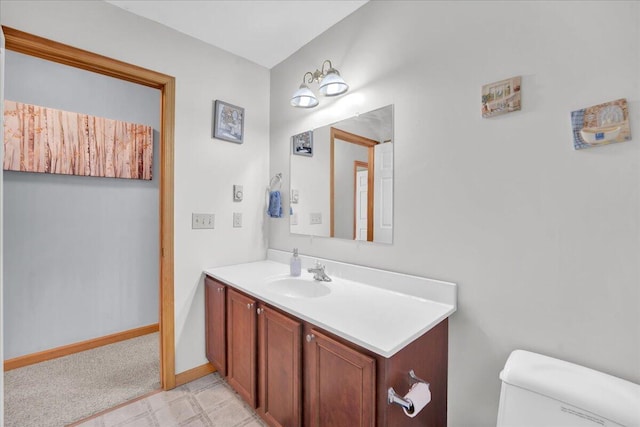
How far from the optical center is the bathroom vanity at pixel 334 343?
96 centimetres

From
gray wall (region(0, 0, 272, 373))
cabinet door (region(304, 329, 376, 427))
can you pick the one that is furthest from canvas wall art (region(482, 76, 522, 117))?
gray wall (region(0, 0, 272, 373))

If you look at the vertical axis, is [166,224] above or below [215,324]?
above

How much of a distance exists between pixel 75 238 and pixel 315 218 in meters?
2.10

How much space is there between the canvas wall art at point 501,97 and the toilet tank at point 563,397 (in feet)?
3.23

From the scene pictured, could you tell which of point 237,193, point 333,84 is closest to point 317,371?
point 237,193

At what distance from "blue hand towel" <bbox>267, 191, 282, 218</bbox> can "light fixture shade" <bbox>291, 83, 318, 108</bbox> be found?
0.72 m

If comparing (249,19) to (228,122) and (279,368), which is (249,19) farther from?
(279,368)

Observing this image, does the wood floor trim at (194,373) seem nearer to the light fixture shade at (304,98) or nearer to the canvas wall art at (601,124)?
the light fixture shade at (304,98)

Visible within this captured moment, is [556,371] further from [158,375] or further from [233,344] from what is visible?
[158,375]

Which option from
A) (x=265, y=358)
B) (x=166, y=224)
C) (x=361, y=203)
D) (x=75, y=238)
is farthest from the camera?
(x=75, y=238)

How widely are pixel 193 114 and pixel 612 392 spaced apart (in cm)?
247

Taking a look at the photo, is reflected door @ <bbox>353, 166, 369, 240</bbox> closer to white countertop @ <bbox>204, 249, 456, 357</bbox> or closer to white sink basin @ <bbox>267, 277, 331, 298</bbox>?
white countertop @ <bbox>204, 249, 456, 357</bbox>

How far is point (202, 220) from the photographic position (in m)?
1.99

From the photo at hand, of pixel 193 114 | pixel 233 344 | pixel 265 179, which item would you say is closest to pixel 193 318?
pixel 233 344
